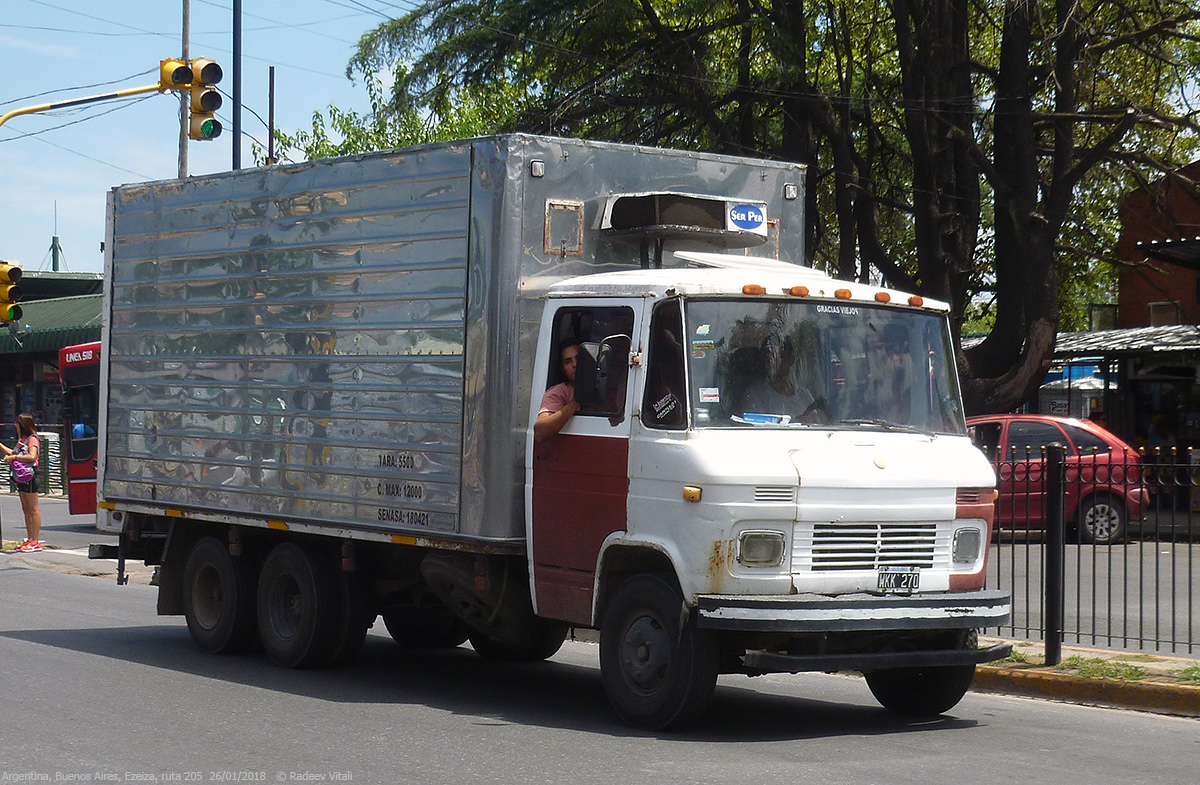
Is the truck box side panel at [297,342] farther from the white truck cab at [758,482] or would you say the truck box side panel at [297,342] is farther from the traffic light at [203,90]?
the traffic light at [203,90]

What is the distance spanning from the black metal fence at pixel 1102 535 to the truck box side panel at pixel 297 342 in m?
3.83

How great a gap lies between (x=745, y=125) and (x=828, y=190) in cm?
341

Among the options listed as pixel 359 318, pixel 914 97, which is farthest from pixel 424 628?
pixel 914 97

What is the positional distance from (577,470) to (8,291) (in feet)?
45.6

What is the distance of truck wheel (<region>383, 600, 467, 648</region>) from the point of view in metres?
11.4

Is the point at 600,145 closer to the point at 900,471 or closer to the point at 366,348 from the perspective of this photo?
the point at 366,348

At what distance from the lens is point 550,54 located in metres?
23.1

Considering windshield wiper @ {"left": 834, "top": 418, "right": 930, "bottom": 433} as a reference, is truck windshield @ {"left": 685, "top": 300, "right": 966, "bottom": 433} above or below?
above

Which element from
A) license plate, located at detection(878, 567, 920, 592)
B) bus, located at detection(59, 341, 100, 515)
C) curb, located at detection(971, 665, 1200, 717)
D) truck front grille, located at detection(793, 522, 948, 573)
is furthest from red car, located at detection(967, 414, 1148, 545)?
bus, located at detection(59, 341, 100, 515)

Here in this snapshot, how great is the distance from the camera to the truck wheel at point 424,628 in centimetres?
1141

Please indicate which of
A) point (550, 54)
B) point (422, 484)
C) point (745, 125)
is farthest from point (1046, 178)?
point (422, 484)

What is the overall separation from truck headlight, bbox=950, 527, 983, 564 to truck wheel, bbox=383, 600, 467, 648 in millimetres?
4332

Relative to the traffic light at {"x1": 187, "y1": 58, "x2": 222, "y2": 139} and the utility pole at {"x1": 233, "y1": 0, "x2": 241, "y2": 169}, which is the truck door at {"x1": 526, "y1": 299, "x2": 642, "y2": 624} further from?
the utility pole at {"x1": 233, "y1": 0, "x2": 241, "y2": 169}

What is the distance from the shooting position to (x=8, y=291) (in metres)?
19.9
